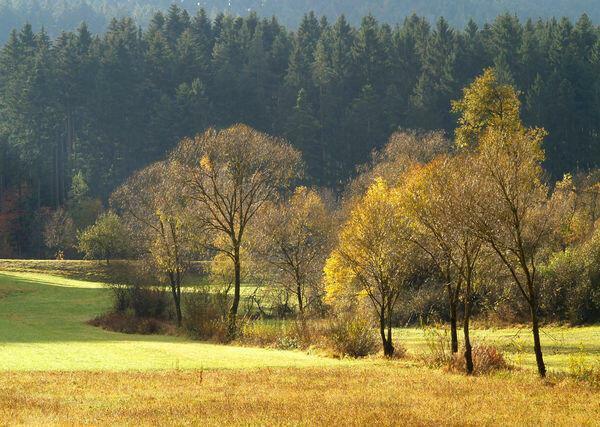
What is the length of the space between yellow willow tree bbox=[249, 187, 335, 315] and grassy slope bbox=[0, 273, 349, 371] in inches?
516

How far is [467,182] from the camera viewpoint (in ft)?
87.0

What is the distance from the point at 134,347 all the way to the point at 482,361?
64.8 feet

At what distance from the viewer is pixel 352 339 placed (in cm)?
3844

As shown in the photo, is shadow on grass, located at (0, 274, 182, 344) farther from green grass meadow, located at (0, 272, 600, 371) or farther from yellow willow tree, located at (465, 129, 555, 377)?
yellow willow tree, located at (465, 129, 555, 377)

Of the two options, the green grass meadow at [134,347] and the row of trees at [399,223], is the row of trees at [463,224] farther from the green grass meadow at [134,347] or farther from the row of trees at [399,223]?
the green grass meadow at [134,347]

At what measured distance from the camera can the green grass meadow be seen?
1302 inches

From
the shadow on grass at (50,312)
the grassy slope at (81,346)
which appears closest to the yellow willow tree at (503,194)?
the grassy slope at (81,346)

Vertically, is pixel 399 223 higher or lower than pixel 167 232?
lower

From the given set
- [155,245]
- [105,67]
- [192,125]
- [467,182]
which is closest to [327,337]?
[467,182]

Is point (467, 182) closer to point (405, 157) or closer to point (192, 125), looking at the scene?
point (405, 157)

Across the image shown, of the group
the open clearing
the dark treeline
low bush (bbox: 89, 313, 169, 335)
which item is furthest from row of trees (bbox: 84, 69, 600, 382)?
the dark treeline

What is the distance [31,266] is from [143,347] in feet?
162

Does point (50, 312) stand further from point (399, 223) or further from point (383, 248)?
point (399, 223)

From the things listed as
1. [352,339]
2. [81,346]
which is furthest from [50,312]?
[352,339]
